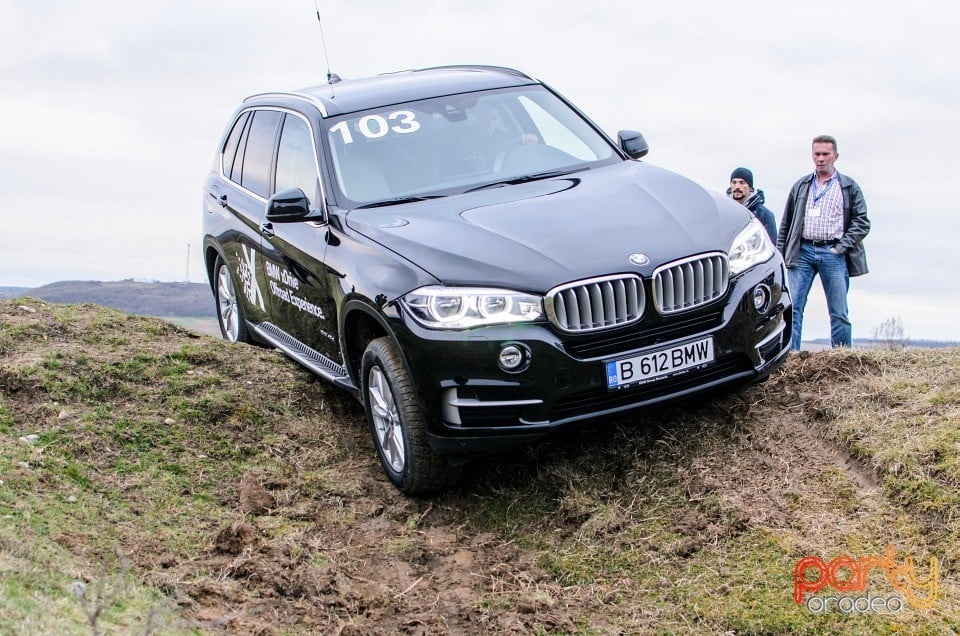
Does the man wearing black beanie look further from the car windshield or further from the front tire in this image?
the front tire

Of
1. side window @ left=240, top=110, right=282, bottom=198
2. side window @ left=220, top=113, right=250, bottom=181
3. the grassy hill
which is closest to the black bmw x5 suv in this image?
side window @ left=240, top=110, right=282, bottom=198

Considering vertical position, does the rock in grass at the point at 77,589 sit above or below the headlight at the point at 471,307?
below

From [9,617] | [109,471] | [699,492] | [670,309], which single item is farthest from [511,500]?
[9,617]

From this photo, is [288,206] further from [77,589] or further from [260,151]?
[77,589]

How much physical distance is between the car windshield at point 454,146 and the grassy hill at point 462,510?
1615mm

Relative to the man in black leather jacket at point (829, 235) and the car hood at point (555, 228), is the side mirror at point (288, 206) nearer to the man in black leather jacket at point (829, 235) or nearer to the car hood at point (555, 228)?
the car hood at point (555, 228)

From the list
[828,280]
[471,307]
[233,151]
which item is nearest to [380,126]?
[471,307]

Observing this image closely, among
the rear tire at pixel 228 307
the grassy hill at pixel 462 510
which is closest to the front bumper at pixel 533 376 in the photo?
the grassy hill at pixel 462 510

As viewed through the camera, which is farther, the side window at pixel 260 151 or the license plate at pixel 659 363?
the side window at pixel 260 151

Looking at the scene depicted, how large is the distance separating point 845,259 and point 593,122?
12.1 feet

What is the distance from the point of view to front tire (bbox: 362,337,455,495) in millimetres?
5543

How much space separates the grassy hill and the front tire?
200mm

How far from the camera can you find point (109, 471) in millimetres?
6129

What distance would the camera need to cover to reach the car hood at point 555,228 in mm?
5336
